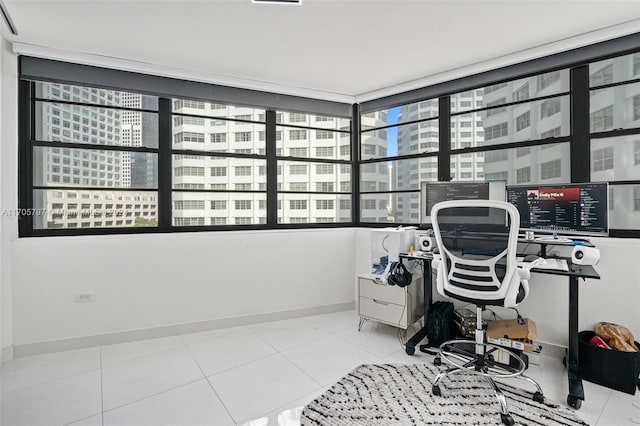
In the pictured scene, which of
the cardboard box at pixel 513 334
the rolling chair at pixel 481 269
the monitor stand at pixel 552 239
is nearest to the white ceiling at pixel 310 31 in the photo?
the rolling chair at pixel 481 269

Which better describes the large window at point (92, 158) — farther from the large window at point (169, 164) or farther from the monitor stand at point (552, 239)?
the monitor stand at point (552, 239)

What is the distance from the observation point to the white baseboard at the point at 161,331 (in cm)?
291

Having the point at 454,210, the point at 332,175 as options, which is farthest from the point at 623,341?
the point at 332,175

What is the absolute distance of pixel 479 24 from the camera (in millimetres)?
2545

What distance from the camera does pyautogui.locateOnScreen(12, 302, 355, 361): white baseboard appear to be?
291cm

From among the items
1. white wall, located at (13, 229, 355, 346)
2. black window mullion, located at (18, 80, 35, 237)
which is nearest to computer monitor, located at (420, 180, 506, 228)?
white wall, located at (13, 229, 355, 346)

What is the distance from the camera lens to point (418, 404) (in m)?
2.14

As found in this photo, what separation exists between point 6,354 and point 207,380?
185cm

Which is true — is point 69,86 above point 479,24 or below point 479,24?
below

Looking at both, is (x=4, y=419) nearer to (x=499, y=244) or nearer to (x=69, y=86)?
(x=69, y=86)

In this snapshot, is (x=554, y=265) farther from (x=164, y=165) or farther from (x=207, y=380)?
(x=164, y=165)

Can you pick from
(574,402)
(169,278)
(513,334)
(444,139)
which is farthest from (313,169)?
(574,402)

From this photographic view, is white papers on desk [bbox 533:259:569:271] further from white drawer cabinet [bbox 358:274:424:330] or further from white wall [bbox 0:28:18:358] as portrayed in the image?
white wall [bbox 0:28:18:358]

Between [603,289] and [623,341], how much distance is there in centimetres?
43
